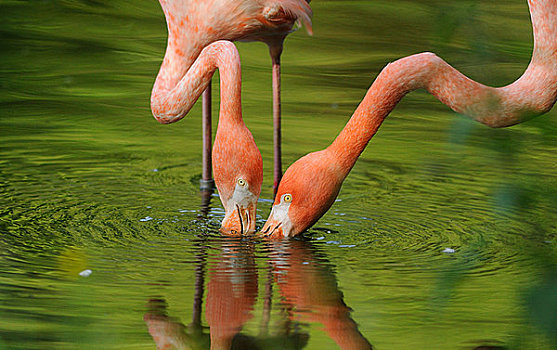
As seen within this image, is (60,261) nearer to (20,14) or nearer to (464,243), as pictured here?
(464,243)

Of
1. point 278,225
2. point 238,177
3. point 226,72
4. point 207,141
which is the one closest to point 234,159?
point 238,177

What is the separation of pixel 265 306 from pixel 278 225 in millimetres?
950

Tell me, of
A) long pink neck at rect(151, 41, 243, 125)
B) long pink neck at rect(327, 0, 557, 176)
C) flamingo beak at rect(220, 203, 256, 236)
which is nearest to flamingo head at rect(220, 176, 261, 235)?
flamingo beak at rect(220, 203, 256, 236)

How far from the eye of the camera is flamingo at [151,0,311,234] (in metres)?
4.21

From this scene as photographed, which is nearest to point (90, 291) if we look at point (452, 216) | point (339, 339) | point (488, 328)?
point (339, 339)

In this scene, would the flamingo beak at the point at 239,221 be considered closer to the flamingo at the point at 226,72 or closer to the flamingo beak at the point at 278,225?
the flamingo at the point at 226,72

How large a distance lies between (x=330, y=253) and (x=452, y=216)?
0.92 m

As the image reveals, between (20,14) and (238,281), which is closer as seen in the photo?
(238,281)

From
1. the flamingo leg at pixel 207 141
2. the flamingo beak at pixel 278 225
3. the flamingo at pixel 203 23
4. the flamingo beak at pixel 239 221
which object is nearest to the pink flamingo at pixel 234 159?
the flamingo beak at pixel 239 221

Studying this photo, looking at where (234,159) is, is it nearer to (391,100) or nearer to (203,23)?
(391,100)

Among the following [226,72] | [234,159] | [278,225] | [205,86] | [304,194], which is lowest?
[278,225]

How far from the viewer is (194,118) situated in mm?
7199

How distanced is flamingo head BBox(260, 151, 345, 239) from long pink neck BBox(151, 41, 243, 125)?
40cm

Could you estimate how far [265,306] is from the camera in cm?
326
